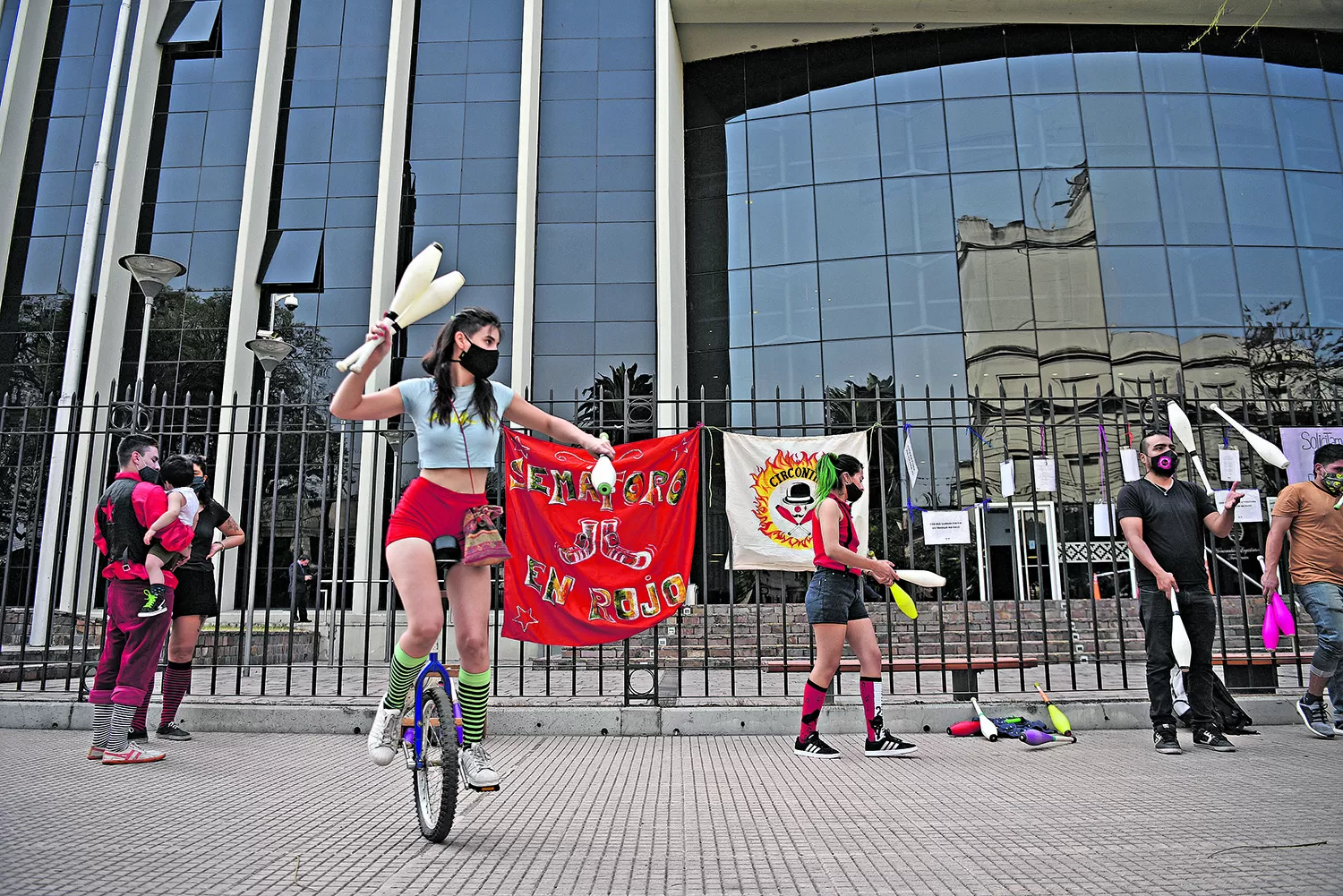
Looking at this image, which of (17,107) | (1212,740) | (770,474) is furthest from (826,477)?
(17,107)

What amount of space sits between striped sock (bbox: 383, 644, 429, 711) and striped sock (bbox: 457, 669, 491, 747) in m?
0.20

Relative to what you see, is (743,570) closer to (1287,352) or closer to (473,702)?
(473,702)

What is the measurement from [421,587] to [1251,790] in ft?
13.8

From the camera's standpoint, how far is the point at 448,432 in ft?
12.6

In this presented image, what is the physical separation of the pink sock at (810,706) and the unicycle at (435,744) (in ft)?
8.44

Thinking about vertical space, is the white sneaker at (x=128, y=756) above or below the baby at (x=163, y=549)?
below

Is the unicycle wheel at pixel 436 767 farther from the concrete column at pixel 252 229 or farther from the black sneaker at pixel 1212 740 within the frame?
the concrete column at pixel 252 229

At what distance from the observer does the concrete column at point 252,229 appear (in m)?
20.9

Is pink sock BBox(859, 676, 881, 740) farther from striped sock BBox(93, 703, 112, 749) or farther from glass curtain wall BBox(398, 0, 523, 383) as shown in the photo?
glass curtain wall BBox(398, 0, 523, 383)

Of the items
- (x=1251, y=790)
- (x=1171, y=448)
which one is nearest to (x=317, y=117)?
(x=1171, y=448)

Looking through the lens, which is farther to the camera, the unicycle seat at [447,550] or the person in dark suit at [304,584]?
the person in dark suit at [304,584]

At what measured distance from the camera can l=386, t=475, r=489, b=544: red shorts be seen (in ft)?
12.3

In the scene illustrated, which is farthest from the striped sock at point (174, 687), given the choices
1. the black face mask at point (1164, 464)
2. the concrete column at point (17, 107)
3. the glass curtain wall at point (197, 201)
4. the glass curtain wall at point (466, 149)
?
the concrete column at point (17, 107)

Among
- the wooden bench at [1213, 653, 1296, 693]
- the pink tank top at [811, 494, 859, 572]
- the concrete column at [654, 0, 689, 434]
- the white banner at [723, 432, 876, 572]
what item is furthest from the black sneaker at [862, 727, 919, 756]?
the concrete column at [654, 0, 689, 434]
